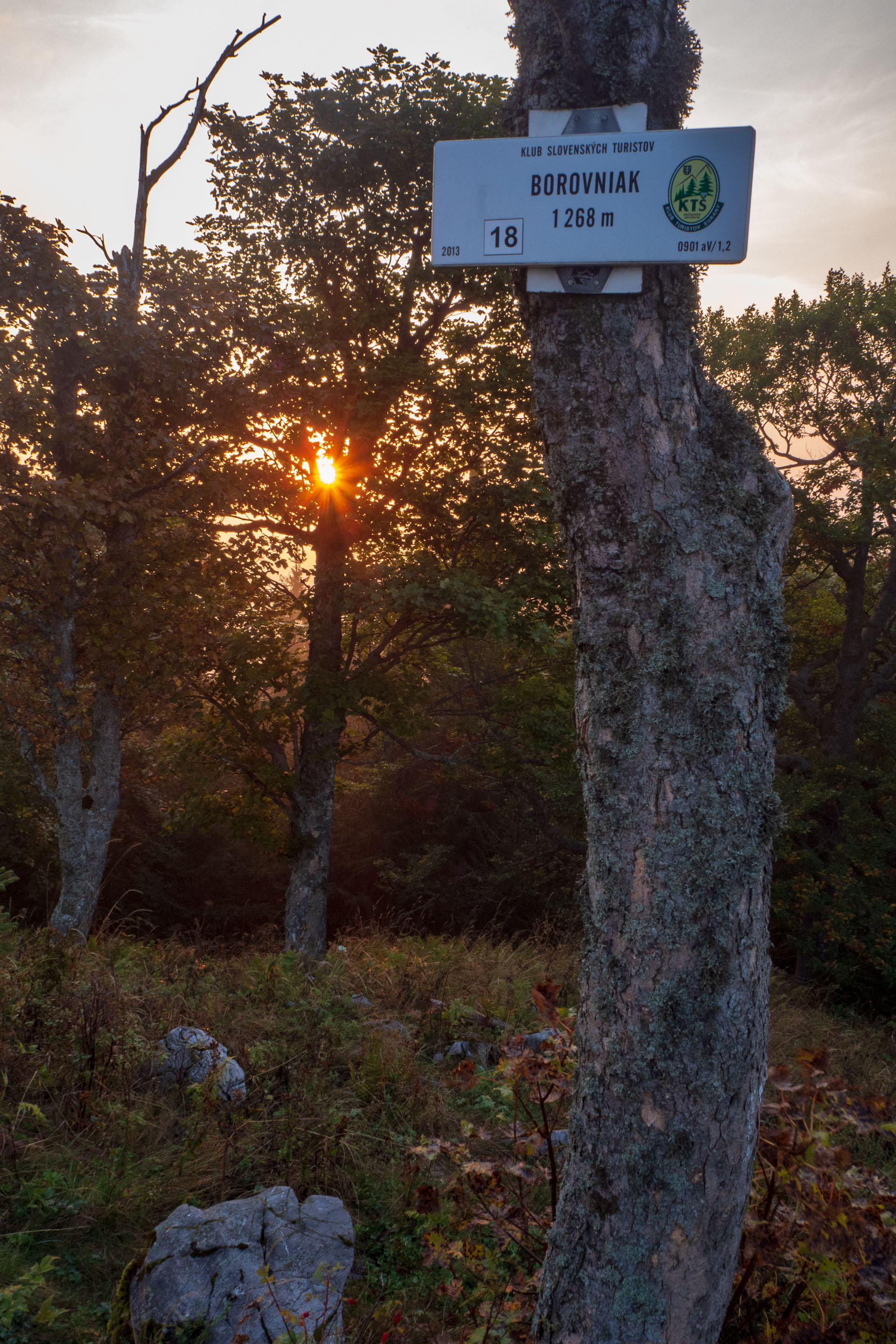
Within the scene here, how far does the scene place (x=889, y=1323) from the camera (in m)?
2.20

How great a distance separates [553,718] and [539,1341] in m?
7.40

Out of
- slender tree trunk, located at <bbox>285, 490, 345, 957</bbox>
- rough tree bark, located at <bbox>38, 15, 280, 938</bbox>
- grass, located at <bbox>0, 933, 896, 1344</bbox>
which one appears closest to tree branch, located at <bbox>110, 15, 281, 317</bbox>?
rough tree bark, located at <bbox>38, 15, 280, 938</bbox>

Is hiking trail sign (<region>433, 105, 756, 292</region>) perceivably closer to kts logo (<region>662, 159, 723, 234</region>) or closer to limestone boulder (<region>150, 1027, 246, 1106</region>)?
kts logo (<region>662, 159, 723, 234</region>)

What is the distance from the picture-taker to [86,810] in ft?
29.5

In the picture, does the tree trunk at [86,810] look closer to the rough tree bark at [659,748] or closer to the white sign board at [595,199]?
the rough tree bark at [659,748]

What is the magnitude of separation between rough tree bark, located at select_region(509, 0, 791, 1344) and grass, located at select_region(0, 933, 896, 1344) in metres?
1.22

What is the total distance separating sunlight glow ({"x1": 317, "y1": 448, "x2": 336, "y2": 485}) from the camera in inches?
376

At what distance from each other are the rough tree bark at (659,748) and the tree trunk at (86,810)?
7824mm

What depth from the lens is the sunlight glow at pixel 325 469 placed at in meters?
9.56

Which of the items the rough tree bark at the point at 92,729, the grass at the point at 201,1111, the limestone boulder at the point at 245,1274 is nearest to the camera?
the limestone boulder at the point at 245,1274

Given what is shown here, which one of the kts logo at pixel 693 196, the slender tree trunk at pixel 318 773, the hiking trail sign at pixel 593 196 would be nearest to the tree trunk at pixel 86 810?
the slender tree trunk at pixel 318 773

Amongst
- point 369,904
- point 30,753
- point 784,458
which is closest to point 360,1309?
point 30,753

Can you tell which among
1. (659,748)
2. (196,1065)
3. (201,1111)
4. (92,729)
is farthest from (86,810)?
(659,748)

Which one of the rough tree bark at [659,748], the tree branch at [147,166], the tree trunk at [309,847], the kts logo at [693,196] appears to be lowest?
the tree trunk at [309,847]
